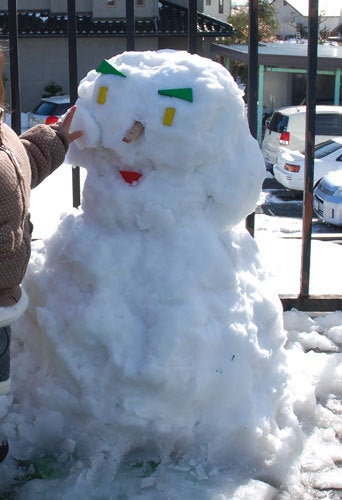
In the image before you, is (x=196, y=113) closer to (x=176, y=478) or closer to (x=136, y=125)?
(x=136, y=125)

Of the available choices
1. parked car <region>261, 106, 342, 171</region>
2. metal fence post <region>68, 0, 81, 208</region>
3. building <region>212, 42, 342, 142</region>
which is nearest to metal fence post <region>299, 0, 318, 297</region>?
metal fence post <region>68, 0, 81, 208</region>

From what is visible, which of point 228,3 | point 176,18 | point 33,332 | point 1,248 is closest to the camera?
point 1,248

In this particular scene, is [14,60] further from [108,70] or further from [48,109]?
[48,109]

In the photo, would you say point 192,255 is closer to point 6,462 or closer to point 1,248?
point 1,248

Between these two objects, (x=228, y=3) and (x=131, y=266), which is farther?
(x=228, y=3)

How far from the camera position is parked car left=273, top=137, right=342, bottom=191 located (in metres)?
11.6

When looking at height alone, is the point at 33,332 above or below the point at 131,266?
below

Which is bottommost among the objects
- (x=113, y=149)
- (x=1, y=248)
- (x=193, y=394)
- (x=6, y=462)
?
(x=6, y=462)

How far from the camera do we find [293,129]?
1380 cm

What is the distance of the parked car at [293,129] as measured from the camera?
44.9 ft

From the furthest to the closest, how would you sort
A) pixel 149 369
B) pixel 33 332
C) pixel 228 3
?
1. pixel 228 3
2. pixel 33 332
3. pixel 149 369

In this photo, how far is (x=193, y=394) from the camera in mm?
2287

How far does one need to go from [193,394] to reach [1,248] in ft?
2.40

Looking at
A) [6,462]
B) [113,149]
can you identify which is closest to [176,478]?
[6,462]
